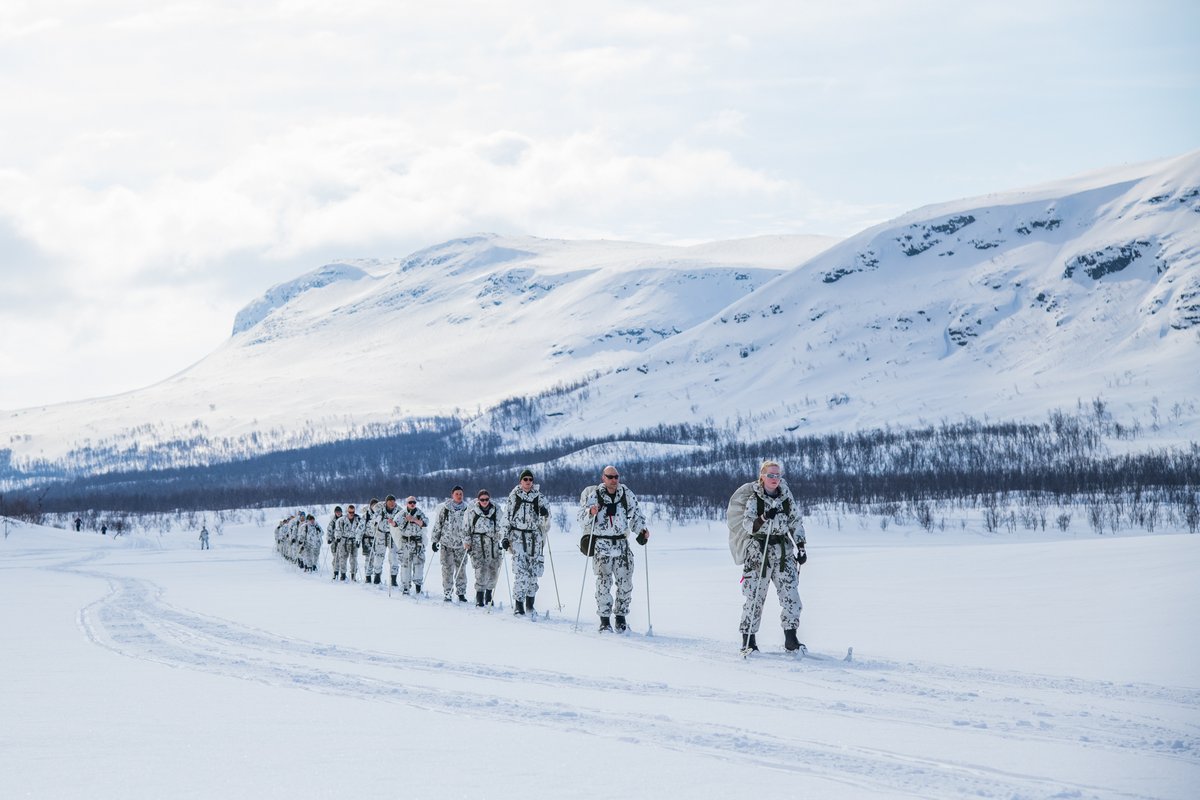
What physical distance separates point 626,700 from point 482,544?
35.6 feet

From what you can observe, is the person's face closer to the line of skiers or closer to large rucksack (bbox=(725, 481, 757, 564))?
the line of skiers

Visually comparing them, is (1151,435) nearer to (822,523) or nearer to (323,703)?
(822,523)

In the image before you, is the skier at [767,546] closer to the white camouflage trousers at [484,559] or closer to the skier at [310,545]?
the white camouflage trousers at [484,559]

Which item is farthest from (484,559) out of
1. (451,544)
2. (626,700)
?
(626,700)

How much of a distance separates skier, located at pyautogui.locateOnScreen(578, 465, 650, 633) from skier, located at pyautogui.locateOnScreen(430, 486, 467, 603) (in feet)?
19.6

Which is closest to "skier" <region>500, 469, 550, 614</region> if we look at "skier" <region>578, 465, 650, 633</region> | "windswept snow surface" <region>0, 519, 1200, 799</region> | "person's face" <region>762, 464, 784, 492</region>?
"windswept snow surface" <region>0, 519, 1200, 799</region>

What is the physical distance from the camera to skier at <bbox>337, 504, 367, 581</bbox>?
30422mm

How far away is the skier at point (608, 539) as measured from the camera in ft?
49.5

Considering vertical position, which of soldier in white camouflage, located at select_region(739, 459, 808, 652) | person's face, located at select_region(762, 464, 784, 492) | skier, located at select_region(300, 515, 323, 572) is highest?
person's face, located at select_region(762, 464, 784, 492)

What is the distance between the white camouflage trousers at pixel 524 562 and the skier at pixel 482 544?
75.5 inches

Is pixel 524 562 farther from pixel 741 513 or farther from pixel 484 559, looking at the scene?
pixel 741 513

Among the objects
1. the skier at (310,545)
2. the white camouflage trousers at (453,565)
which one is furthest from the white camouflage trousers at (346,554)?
the white camouflage trousers at (453,565)

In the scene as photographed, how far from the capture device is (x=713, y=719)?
8.23 m

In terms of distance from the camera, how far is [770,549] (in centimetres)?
1262
